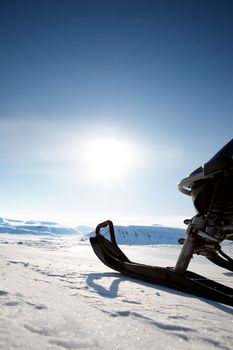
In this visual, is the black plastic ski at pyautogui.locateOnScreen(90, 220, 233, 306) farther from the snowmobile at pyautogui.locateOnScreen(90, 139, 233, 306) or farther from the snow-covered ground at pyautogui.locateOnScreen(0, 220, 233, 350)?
the snow-covered ground at pyautogui.locateOnScreen(0, 220, 233, 350)

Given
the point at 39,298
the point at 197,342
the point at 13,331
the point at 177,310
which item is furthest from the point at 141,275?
the point at 13,331

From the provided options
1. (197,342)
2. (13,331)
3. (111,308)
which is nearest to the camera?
(13,331)

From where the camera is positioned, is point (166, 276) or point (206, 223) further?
point (166, 276)

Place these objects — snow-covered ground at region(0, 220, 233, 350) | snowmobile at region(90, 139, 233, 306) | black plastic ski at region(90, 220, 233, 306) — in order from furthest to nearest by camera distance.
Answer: snowmobile at region(90, 139, 233, 306)
black plastic ski at region(90, 220, 233, 306)
snow-covered ground at region(0, 220, 233, 350)

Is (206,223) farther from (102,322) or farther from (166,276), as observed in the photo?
(102,322)

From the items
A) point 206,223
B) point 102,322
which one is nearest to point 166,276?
point 206,223

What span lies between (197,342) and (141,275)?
2891 millimetres

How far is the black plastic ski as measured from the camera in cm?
324

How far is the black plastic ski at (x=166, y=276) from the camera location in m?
3.24

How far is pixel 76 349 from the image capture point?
124cm

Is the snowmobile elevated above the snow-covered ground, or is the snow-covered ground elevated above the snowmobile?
the snowmobile

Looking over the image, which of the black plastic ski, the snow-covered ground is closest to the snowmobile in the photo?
the black plastic ski

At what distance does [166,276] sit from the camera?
392 cm

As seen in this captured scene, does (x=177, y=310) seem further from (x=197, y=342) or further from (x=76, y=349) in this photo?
(x=76, y=349)
